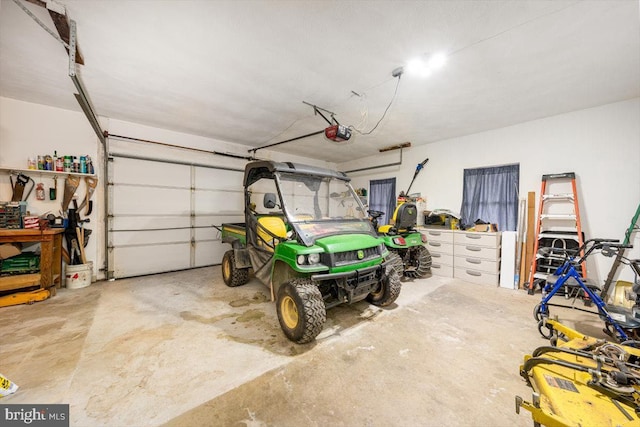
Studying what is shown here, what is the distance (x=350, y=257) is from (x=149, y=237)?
4903 millimetres

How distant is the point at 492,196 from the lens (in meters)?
5.02

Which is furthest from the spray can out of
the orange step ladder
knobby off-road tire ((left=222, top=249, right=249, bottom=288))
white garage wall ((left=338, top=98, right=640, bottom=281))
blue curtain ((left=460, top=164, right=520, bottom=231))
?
the orange step ladder

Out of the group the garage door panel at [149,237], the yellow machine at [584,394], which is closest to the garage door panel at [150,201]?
the garage door panel at [149,237]

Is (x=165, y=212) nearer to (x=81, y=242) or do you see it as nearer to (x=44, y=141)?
(x=81, y=242)

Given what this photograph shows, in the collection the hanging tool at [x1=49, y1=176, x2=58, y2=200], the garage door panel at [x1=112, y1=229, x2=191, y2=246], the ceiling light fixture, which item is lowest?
the garage door panel at [x1=112, y1=229, x2=191, y2=246]

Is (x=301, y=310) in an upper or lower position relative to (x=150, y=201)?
lower

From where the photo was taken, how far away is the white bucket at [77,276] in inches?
155

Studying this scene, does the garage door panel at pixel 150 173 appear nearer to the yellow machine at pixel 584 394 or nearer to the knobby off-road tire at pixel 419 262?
the knobby off-road tire at pixel 419 262

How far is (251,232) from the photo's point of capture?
3574 mm

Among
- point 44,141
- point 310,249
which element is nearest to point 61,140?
point 44,141

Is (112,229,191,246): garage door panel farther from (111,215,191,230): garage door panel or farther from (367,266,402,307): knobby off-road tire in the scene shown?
(367,266,402,307): knobby off-road tire

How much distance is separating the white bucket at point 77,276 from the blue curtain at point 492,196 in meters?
7.81

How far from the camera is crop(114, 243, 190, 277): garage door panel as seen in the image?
4680mm

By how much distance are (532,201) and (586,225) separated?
2.74ft
